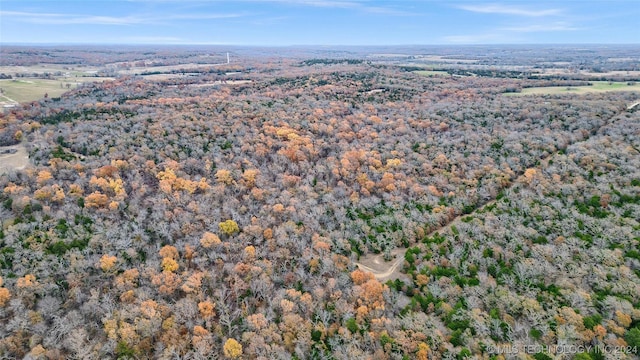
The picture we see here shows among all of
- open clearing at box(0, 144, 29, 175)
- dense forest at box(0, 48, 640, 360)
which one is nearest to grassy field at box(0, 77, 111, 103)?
dense forest at box(0, 48, 640, 360)

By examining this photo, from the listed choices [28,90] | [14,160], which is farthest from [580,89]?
[28,90]

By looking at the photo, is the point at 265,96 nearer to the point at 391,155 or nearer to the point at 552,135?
the point at 391,155

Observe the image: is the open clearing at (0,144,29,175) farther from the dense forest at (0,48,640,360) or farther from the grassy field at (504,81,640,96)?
the grassy field at (504,81,640,96)

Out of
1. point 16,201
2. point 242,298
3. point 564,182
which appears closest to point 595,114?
point 564,182

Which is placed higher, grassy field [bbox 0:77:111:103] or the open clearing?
grassy field [bbox 0:77:111:103]

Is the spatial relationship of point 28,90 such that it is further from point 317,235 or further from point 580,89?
point 580,89
